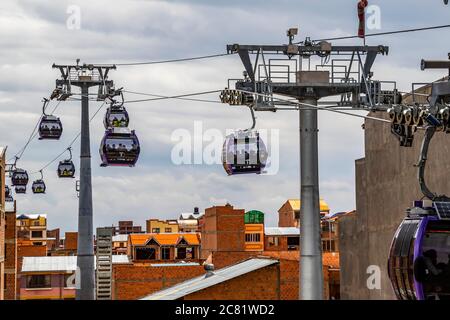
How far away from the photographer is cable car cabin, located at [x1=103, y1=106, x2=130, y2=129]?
1273 inches

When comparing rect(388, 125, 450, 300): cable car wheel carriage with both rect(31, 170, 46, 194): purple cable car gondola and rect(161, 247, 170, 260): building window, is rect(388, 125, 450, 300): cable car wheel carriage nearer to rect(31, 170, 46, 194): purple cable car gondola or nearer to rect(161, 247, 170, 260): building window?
rect(31, 170, 46, 194): purple cable car gondola

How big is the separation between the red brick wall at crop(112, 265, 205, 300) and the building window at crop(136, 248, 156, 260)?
144 ft

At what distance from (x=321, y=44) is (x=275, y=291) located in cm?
1092

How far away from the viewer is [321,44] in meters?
33.2

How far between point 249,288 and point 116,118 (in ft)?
31.7

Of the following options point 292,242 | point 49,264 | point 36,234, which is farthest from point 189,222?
point 49,264

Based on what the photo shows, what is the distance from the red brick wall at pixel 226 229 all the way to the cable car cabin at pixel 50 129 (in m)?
56.2

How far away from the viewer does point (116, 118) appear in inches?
1278

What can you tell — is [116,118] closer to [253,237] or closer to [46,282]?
[46,282]

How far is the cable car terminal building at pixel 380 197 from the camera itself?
34.3m

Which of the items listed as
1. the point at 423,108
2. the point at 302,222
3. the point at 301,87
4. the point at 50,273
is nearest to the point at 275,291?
the point at 302,222

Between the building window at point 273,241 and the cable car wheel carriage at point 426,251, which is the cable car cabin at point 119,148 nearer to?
the cable car wheel carriage at point 426,251

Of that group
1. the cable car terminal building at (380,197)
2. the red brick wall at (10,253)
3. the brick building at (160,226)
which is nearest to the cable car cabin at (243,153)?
the cable car terminal building at (380,197)

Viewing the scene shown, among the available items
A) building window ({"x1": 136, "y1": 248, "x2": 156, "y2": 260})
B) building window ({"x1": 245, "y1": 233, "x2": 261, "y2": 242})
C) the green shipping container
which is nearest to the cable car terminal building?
building window ({"x1": 136, "y1": 248, "x2": 156, "y2": 260})
